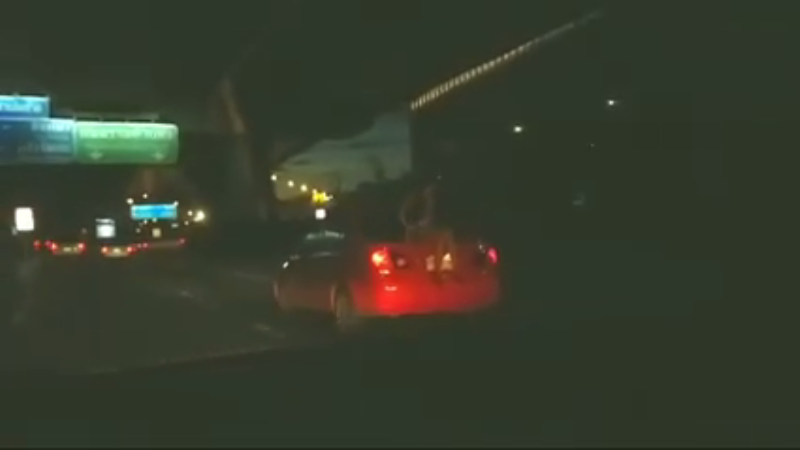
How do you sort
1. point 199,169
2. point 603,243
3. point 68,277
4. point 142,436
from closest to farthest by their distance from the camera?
point 142,436 → point 603,243 → point 68,277 → point 199,169

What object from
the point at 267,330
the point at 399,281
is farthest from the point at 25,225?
the point at 399,281

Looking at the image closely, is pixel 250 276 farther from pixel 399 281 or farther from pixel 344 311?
pixel 399 281

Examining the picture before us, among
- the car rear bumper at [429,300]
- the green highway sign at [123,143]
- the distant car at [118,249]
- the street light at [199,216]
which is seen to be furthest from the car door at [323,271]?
the street light at [199,216]

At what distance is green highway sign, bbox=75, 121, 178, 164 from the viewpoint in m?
58.3

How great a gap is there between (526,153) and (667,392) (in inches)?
2056

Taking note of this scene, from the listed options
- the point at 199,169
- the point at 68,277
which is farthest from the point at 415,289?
the point at 199,169

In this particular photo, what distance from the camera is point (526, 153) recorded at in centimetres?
6175

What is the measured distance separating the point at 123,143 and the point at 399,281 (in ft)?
128

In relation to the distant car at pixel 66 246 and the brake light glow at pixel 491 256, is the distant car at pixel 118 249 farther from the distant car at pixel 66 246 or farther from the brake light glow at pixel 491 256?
the brake light glow at pixel 491 256

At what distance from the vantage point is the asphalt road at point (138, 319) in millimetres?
18734

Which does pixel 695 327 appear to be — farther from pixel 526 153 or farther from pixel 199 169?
pixel 199 169

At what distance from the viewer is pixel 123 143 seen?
5866 cm

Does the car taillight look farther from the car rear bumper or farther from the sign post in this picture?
the sign post

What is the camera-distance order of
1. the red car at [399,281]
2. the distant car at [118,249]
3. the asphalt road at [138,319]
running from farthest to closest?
the distant car at [118,249] → the red car at [399,281] → the asphalt road at [138,319]
